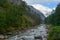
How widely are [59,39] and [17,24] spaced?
47.8m

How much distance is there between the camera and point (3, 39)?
47000 millimetres

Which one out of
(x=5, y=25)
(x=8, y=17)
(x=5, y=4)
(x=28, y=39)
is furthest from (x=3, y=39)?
(x=5, y=4)

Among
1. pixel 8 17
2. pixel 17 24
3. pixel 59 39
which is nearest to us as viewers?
pixel 59 39

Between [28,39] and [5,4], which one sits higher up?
[5,4]

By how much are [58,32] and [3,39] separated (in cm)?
2501

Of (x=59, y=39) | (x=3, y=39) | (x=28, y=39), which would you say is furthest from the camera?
(x=3, y=39)

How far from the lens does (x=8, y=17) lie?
64.6 m

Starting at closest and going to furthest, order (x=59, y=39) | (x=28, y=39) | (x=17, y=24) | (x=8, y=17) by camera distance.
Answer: (x=59, y=39)
(x=28, y=39)
(x=8, y=17)
(x=17, y=24)

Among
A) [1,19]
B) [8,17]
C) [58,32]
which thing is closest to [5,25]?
[1,19]

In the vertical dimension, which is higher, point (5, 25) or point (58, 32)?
point (5, 25)

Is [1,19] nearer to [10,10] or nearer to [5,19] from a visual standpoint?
[5,19]

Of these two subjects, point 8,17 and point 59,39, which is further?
point 8,17

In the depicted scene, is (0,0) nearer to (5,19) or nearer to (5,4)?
(5,4)

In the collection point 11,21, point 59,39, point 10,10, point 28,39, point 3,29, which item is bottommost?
point 59,39
